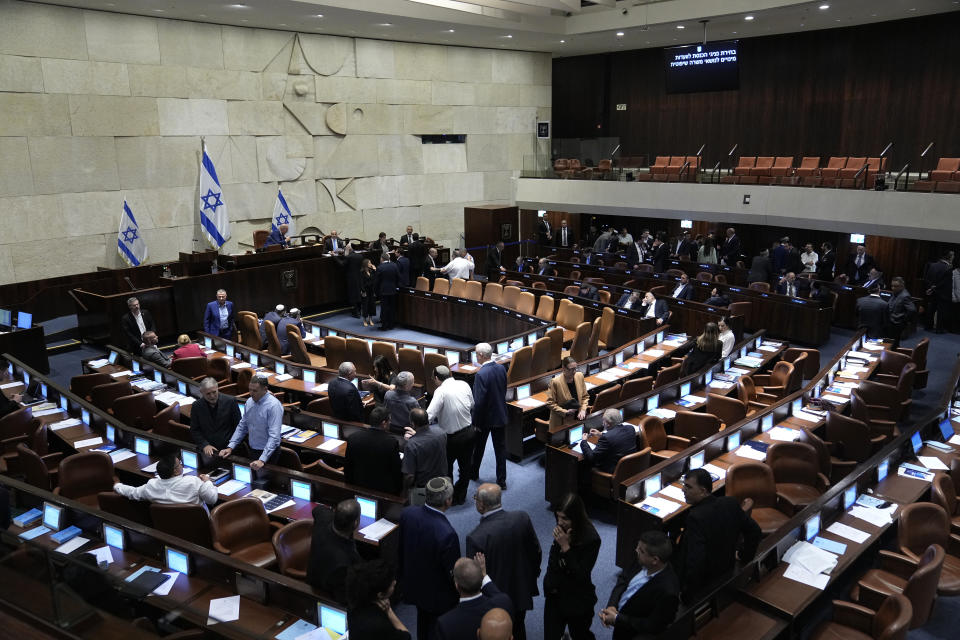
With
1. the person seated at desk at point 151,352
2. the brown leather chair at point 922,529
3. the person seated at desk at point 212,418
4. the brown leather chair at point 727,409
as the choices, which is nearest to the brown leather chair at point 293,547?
the person seated at desk at point 212,418

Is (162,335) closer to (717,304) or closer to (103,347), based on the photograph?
(103,347)

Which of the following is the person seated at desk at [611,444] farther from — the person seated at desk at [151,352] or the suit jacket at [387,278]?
the suit jacket at [387,278]

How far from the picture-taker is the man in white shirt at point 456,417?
20.3ft

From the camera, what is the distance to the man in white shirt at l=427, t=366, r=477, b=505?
618cm

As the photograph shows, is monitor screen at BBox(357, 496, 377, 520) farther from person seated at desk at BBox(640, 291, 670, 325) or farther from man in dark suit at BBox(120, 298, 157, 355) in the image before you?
person seated at desk at BBox(640, 291, 670, 325)

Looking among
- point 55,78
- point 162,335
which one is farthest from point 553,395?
point 55,78

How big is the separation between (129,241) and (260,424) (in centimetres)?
954

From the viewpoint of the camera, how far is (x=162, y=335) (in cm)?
1189

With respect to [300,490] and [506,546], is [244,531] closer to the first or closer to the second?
[300,490]

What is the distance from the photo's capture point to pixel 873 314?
10711 millimetres

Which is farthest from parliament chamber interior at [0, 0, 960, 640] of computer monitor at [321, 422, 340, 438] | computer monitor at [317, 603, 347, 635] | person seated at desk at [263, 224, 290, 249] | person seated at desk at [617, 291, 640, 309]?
person seated at desk at [617, 291, 640, 309]

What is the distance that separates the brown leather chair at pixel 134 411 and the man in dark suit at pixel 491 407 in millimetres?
3355

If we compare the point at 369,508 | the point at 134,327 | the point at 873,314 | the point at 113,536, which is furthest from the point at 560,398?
the point at 134,327

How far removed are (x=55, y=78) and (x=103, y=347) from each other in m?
4.95
